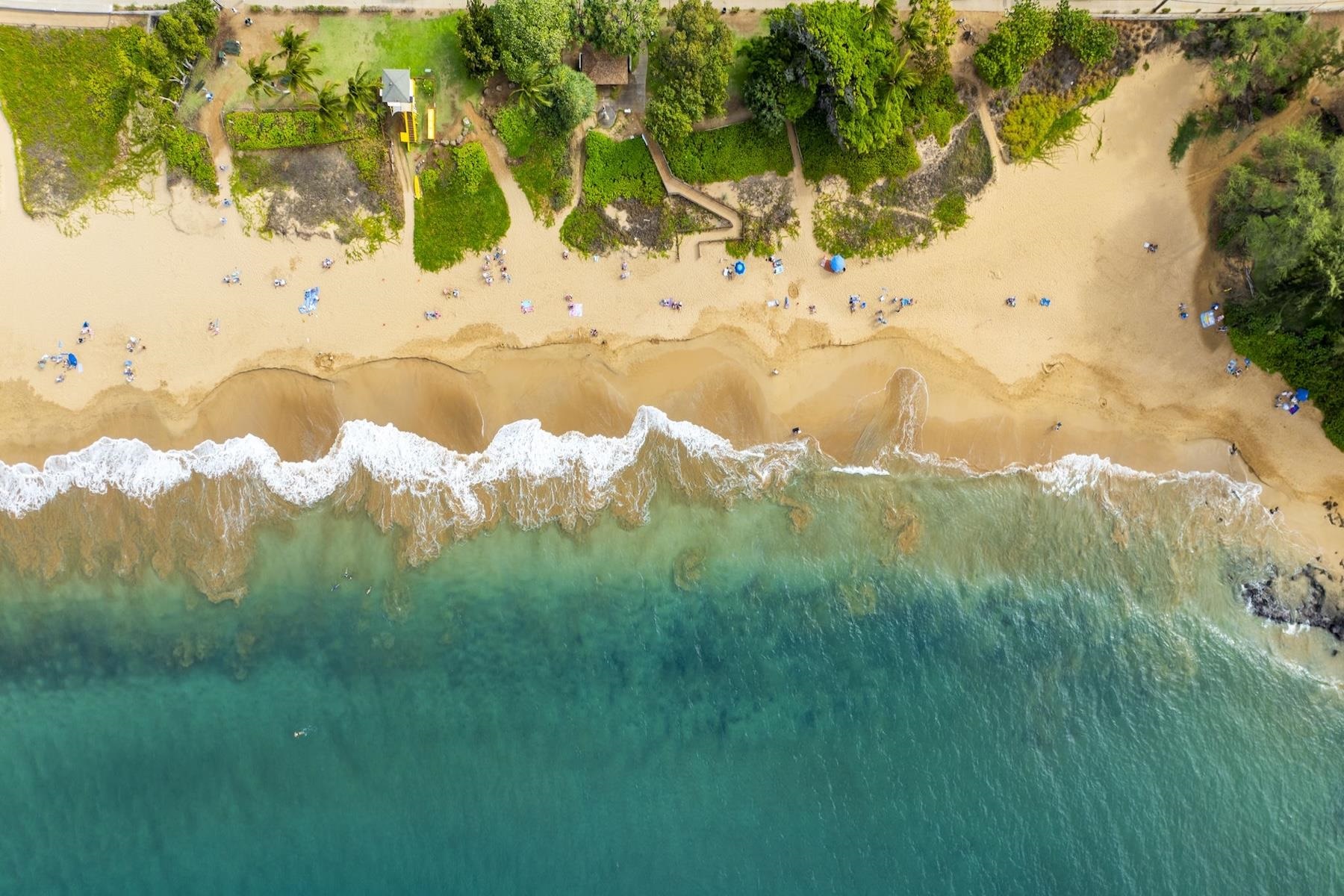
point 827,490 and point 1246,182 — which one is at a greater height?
point 1246,182

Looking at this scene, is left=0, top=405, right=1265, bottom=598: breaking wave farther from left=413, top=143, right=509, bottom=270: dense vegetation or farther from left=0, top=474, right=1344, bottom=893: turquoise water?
left=413, top=143, right=509, bottom=270: dense vegetation

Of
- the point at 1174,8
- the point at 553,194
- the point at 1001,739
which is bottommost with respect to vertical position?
the point at 1001,739

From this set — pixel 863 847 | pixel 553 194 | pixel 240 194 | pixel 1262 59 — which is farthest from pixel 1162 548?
pixel 240 194

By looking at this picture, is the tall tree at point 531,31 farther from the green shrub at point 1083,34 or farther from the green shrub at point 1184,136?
the green shrub at point 1184,136

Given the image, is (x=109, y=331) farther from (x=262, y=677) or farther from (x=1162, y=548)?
(x=1162, y=548)

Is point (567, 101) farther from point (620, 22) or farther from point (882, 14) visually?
point (882, 14)

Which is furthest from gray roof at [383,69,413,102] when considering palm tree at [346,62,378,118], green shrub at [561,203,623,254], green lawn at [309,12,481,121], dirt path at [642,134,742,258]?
dirt path at [642,134,742,258]
